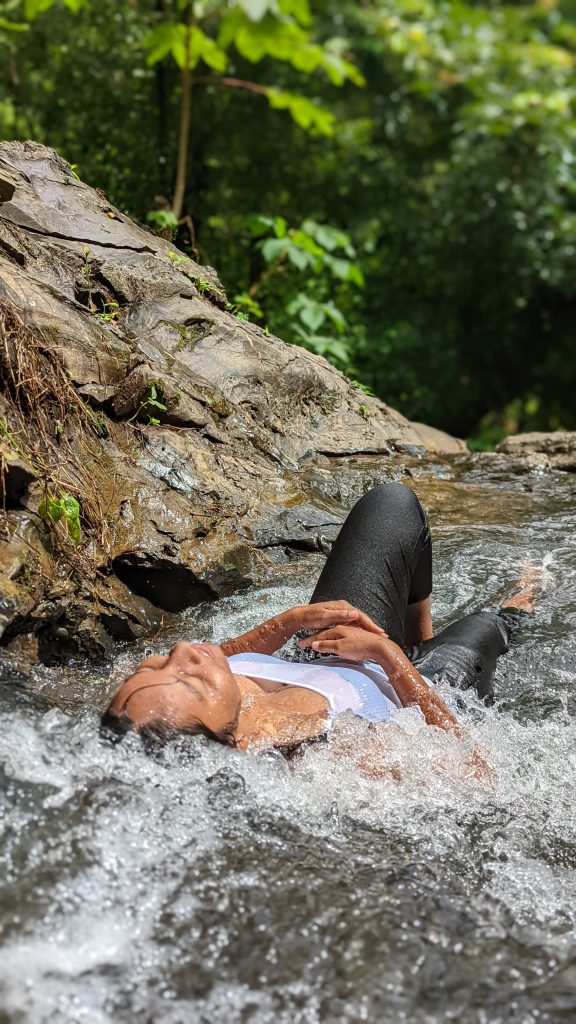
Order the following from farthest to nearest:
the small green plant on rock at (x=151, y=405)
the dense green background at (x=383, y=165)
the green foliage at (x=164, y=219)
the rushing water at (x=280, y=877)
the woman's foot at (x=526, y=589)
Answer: the dense green background at (x=383, y=165)
the green foliage at (x=164, y=219)
the small green plant on rock at (x=151, y=405)
the woman's foot at (x=526, y=589)
the rushing water at (x=280, y=877)

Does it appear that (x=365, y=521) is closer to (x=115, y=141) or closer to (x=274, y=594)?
(x=274, y=594)

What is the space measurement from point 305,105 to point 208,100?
299 cm

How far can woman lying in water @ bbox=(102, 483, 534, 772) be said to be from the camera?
240 centimetres

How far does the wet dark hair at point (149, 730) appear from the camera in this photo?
7.68 feet

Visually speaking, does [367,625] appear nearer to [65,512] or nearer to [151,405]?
[65,512]

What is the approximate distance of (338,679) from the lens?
2.77m

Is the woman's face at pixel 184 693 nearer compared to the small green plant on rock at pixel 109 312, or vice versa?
the woman's face at pixel 184 693

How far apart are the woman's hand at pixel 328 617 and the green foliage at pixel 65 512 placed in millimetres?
893

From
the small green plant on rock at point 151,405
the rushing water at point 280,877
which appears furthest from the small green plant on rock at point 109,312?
the rushing water at point 280,877

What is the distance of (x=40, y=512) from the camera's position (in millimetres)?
3244

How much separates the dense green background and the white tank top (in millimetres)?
4040

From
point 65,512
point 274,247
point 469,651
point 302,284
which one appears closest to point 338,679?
point 469,651

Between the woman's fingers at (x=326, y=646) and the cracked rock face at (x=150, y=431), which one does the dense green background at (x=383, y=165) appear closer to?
the cracked rock face at (x=150, y=431)

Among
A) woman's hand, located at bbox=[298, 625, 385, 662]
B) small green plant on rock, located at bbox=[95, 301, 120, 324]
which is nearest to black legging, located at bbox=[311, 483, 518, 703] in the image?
woman's hand, located at bbox=[298, 625, 385, 662]
